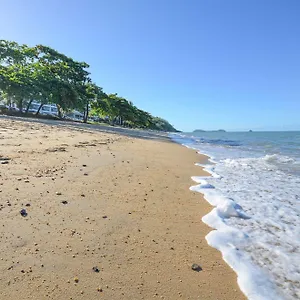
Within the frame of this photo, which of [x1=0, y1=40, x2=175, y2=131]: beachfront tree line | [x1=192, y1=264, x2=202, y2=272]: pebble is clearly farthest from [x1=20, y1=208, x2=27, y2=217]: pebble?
[x1=0, y1=40, x2=175, y2=131]: beachfront tree line

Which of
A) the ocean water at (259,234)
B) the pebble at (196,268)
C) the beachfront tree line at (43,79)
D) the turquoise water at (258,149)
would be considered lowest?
the pebble at (196,268)

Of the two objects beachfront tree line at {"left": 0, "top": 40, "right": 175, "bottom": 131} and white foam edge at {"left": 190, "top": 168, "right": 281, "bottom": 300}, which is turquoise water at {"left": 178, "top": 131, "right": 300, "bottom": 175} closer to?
white foam edge at {"left": 190, "top": 168, "right": 281, "bottom": 300}

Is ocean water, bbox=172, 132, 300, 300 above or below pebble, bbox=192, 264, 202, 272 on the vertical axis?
above

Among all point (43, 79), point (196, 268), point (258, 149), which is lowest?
point (196, 268)

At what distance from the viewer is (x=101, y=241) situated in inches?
112

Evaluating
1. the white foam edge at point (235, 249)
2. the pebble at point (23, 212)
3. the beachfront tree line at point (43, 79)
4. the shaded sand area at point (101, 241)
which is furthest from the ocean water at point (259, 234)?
the beachfront tree line at point (43, 79)

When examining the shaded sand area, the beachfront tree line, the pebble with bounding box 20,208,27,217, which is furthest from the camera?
the beachfront tree line

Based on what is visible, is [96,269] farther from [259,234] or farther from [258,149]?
[258,149]

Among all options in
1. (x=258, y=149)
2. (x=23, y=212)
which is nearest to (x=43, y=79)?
(x=258, y=149)

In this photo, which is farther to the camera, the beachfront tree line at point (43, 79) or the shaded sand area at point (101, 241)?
the beachfront tree line at point (43, 79)

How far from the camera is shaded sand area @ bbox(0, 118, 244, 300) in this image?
7.02 ft

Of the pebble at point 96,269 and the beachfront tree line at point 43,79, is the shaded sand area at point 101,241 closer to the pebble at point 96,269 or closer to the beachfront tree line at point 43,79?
the pebble at point 96,269

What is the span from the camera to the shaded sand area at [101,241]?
84.3 inches

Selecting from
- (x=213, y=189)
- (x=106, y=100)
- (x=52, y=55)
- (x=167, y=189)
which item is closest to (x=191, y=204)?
(x=167, y=189)
